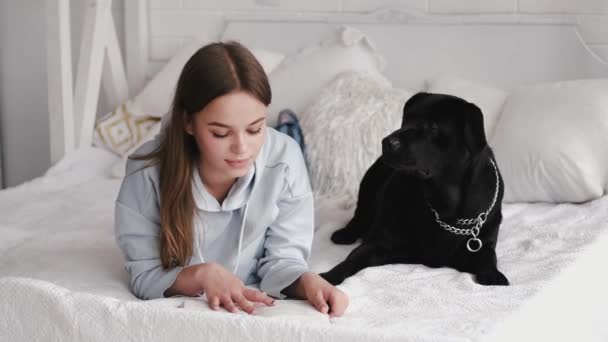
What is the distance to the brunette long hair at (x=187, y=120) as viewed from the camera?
4.71 feet

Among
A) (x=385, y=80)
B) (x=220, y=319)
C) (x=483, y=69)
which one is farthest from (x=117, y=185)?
(x=220, y=319)

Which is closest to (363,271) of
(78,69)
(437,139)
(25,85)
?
(437,139)

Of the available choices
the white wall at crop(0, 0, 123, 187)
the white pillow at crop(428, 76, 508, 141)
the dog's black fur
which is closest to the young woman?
the dog's black fur

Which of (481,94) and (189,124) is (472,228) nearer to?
(189,124)

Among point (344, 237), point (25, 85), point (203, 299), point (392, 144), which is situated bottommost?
point (25, 85)

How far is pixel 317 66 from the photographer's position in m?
2.70

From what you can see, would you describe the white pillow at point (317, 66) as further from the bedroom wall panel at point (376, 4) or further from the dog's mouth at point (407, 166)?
the dog's mouth at point (407, 166)

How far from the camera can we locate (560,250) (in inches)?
69.5

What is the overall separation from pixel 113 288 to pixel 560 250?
0.90 m

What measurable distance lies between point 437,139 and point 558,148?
0.64m

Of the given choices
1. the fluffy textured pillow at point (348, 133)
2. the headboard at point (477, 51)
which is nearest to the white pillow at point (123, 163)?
the fluffy textured pillow at point (348, 133)

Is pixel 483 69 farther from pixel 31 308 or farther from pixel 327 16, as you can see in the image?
pixel 31 308

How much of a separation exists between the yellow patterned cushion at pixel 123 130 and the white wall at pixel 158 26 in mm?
397

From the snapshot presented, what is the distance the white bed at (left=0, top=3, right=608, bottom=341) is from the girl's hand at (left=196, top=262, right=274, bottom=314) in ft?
0.09
